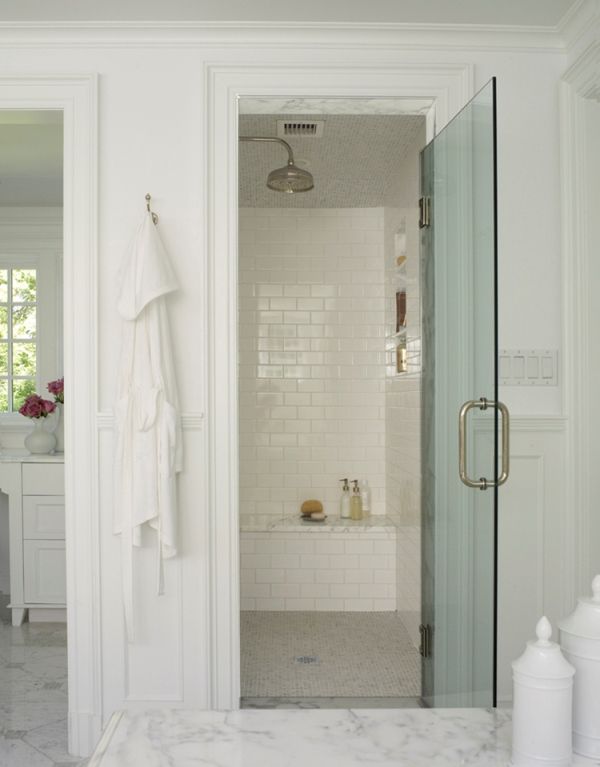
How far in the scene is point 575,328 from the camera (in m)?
3.09

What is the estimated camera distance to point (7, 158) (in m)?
4.70

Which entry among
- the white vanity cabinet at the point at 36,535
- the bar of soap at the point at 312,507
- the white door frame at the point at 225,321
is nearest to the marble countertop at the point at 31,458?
the white vanity cabinet at the point at 36,535

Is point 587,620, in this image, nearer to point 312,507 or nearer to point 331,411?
point 312,507

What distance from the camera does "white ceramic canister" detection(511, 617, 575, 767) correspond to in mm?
1204

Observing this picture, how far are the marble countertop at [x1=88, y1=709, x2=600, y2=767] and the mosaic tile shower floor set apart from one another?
218cm

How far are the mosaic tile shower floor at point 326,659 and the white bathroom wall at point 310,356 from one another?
0.92 meters

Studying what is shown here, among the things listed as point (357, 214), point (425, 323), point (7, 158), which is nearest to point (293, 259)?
point (357, 214)

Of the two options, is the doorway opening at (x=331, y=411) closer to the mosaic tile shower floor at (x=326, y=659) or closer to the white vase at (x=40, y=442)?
the mosaic tile shower floor at (x=326, y=659)

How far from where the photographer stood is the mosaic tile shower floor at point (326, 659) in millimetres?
3646

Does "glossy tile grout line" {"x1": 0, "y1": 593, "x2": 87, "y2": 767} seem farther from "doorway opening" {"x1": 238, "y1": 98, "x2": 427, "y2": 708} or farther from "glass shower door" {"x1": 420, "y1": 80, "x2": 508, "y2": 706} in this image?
"glass shower door" {"x1": 420, "y1": 80, "x2": 508, "y2": 706}

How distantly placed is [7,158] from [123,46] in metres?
1.93

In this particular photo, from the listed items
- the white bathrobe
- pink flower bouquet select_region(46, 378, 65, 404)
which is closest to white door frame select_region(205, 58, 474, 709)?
the white bathrobe

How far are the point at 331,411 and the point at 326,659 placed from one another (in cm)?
192

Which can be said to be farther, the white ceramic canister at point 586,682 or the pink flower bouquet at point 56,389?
the pink flower bouquet at point 56,389
